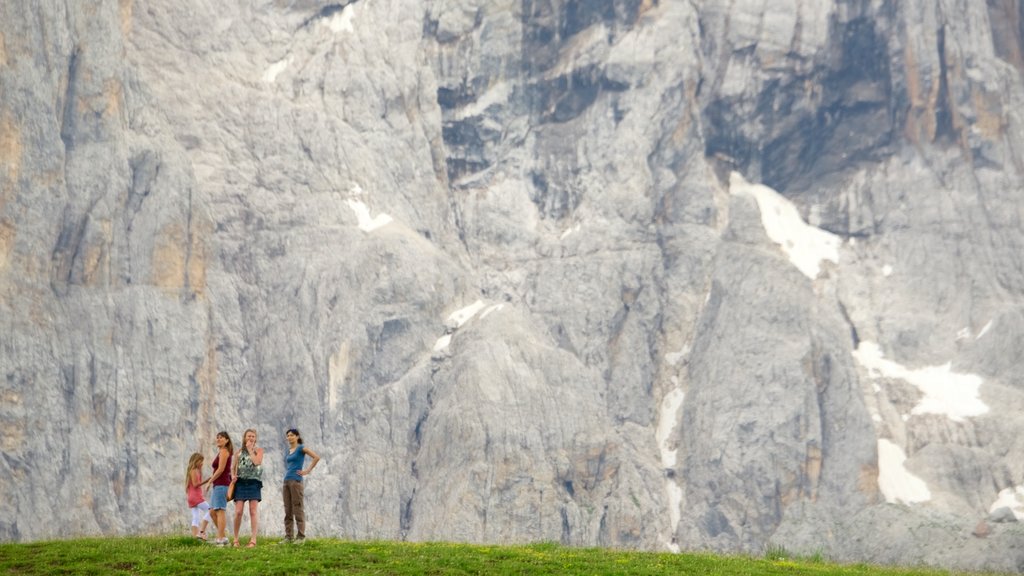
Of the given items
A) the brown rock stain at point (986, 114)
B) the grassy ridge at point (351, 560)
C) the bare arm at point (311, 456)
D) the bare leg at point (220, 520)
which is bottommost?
the grassy ridge at point (351, 560)

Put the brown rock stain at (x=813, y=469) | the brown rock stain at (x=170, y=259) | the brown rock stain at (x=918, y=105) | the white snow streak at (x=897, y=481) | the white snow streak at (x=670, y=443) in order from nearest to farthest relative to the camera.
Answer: the brown rock stain at (x=170, y=259) → the white snow streak at (x=670, y=443) → the white snow streak at (x=897, y=481) → the brown rock stain at (x=813, y=469) → the brown rock stain at (x=918, y=105)

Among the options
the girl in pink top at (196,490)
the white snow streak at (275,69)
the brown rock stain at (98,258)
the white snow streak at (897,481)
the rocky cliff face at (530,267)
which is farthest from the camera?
the white snow streak at (275,69)

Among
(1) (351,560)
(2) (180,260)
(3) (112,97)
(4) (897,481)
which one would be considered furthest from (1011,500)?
(1) (351,560)

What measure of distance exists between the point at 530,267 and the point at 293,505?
95.1 meters

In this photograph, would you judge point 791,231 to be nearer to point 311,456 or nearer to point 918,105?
point 918,105

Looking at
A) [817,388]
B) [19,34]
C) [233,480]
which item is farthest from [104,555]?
[817,388]

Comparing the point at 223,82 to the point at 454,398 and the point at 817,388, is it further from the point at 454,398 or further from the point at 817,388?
the point at 817,388

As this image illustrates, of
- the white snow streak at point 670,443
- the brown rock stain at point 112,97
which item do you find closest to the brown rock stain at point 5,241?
the brown rock stain at point 112,97

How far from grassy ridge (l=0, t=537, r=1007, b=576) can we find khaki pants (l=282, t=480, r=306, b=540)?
2.43 ft

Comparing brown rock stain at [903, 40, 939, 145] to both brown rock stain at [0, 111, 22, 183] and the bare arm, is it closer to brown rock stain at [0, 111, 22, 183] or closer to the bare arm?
brown rock stain at [0, 111, 22, 183]

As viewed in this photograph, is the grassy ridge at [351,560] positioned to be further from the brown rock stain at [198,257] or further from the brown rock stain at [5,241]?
the brown rock stain at [198,257]

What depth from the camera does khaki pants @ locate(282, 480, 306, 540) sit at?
49.9 meters

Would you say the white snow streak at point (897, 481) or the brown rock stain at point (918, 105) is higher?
the brown rock stain at point (918, 105)

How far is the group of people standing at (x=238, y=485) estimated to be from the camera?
4866cm
